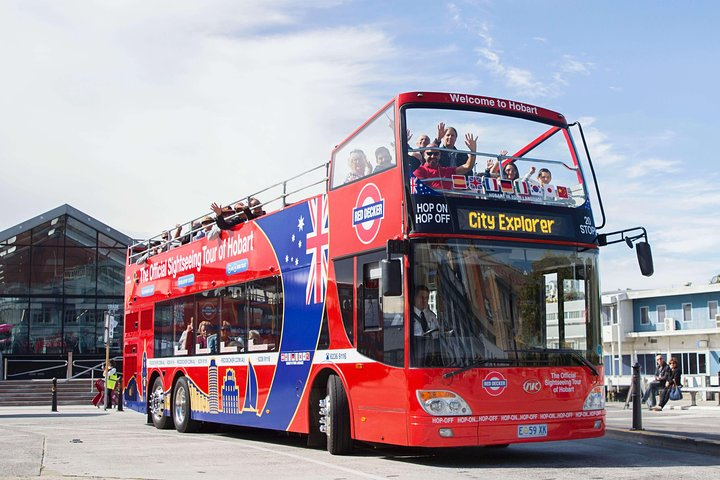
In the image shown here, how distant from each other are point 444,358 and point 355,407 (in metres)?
1.74

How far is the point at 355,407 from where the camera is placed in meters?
11.7

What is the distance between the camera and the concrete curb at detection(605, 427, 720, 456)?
12430 mm

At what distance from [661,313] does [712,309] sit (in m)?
4.40

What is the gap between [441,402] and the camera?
10.4m

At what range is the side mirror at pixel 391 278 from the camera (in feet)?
33.8

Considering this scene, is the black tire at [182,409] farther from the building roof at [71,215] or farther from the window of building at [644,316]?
the window of building at [644,316]

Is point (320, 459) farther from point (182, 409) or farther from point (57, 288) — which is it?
point (57, 288)

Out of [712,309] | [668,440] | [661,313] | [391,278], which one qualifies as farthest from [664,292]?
[391,278]

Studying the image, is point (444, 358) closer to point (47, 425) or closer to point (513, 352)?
point (513, 352)

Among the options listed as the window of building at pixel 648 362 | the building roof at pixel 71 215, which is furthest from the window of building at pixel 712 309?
the building roof at pixel 71 215

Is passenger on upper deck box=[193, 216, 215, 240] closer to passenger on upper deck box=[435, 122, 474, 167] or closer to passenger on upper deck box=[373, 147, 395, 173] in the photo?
passenger on upper deck box=[373, 147, 395, 173]

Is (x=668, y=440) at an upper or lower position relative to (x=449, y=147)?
lower

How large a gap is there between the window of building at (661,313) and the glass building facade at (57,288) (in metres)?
35.0

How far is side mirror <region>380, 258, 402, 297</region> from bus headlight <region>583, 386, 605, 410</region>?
279cm
